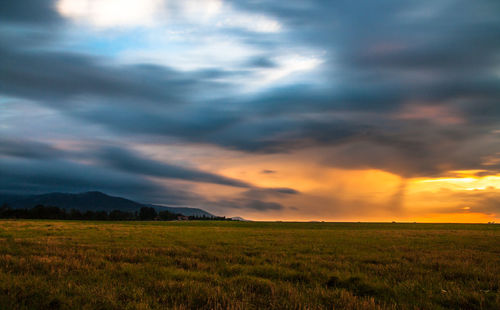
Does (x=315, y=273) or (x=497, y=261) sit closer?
(x=315, y=273)

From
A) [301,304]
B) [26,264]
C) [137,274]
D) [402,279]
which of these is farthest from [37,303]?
[402,279]

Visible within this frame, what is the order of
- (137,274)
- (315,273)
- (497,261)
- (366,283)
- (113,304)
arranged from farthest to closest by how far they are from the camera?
(497,261)
(315,273)
(137,274)
(366,283)
(113,304)

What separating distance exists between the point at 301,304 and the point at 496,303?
5321 millimetres

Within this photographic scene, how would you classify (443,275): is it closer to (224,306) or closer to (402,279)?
(402,279)

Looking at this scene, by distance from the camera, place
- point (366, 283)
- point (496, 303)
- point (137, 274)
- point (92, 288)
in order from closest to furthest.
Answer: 1. point (496, 303)
2. point (92, 288)
3. point (366, 283)
4. point (137, 274)

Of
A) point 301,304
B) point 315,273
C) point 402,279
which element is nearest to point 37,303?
point 301,304

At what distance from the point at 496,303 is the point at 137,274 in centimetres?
1086

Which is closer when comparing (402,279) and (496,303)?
(496,303)

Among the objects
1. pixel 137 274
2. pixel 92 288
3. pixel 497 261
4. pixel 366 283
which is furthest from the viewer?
pixel 497 261

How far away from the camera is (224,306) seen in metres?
7.23

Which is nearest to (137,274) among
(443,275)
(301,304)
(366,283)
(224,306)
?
(224,306)

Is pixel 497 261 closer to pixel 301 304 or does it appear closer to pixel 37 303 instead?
pixel 301 304

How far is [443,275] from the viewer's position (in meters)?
12.0

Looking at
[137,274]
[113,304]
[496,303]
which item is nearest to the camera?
[113,304]
